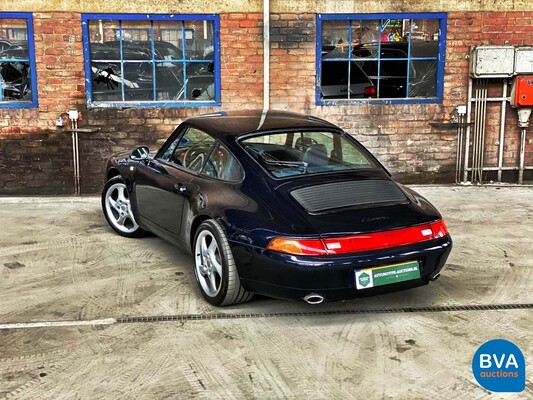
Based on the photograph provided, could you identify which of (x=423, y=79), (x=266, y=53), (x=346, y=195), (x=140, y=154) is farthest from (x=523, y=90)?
(x=140, y=154)

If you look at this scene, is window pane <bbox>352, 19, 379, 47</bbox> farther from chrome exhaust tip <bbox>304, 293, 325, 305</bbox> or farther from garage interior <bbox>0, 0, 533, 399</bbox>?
chrome exhaust tip <bbox>304, 293, 325, 305</bbox>

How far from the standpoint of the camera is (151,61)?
28.5 feet

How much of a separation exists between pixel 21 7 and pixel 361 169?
5771 mm

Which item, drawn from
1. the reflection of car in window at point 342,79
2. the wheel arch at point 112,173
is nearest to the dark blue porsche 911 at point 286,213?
the wheel arch at point 112,173

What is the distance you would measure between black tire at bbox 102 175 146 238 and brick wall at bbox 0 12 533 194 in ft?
7.66

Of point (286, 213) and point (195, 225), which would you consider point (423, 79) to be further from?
point (286, 213)

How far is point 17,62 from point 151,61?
181cm

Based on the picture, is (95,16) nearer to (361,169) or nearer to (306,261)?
(361,169)

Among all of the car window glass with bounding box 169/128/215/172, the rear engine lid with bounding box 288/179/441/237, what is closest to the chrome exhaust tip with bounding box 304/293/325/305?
the rear engine lid with bounding box 288/179/441/237

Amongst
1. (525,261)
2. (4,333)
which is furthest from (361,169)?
(4,333)

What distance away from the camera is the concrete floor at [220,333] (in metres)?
3.42

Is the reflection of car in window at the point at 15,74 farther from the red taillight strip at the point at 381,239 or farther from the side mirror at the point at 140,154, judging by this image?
the red taillight strip at the point at 381,239

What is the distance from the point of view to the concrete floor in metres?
3.42

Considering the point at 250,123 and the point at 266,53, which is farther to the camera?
the point at 266,53
